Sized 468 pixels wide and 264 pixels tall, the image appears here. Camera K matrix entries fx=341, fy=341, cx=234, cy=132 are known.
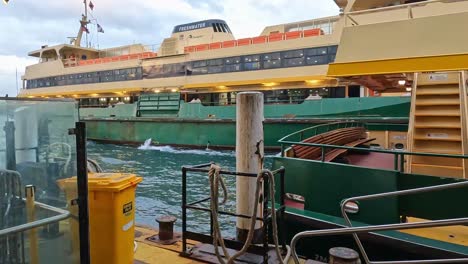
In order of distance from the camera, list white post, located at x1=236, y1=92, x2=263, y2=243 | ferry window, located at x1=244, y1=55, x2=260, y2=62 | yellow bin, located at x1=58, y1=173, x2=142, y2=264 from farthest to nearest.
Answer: ferry window, located at x1=244, y1=55, x2=260, y2=62
white post, located at x1=236, y1=92, x2=263, y2=243
yellow bin, located at x1=58, y1=173, x2=142, y2=264

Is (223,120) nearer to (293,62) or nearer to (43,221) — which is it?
(293,62)

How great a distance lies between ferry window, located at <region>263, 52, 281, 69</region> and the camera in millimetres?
19544

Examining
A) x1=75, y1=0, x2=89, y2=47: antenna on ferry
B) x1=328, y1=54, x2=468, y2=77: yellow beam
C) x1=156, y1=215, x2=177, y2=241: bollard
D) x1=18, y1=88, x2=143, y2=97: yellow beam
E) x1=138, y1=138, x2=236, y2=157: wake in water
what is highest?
x1=75, y1=0, x2=89, y2=47: antenna on ferry

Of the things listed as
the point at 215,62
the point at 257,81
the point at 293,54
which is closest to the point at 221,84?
the point at 215,62

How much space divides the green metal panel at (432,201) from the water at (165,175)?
3010mm

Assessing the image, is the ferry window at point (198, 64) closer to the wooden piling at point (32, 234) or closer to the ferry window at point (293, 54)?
the ferry window at point (293, 54)

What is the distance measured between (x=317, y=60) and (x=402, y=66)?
568 inches

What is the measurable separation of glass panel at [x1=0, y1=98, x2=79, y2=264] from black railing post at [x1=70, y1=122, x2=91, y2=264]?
4 centimetres

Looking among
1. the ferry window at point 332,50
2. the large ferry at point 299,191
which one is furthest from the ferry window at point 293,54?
the large ferry at point 299,191

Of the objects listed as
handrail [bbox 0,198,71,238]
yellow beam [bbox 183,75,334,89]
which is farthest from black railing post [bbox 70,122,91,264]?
yellow beam [bbox 183,75,334,89]

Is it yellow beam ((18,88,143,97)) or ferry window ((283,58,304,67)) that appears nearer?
ferry window ((283,58,304,67))

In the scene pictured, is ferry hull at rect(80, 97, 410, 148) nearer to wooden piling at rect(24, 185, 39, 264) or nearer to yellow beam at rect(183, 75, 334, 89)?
yellow beam at rect(183, 75, 334, 89)

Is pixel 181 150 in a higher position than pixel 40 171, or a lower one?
lower

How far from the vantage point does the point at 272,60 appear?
19.8 m
